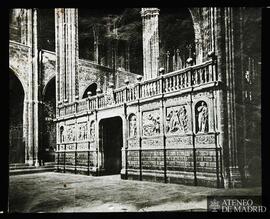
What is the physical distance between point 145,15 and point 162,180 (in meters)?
3.59

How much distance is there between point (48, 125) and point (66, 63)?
6.63 ft

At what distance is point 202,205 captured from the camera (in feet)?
17.2

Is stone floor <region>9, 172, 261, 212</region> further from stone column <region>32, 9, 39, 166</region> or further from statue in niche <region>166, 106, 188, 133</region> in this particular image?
stone column <region>32, 9, 39, 166</region>

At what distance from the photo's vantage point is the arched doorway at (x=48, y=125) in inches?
349

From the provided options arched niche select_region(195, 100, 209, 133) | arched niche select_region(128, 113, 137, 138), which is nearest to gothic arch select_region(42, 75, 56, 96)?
arched niche select_region(128, 113, 137, 138)

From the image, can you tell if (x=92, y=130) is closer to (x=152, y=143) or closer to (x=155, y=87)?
(x=152, y=143)

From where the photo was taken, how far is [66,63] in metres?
9.46

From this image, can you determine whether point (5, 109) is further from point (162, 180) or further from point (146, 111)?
point (162, 180)

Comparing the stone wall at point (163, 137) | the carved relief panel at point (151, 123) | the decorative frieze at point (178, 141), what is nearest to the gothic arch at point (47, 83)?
the stone wall at point (163, 137)

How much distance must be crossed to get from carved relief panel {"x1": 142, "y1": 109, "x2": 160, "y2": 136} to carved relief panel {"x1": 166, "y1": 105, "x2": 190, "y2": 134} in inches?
11.7

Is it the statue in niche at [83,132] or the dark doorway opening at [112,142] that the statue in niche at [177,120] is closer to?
the dark doorway opening at [112,142]

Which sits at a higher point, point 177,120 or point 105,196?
point 177,120

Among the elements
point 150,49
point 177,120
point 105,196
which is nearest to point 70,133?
point 105,196

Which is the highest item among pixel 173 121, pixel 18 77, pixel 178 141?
pixel 18 77
